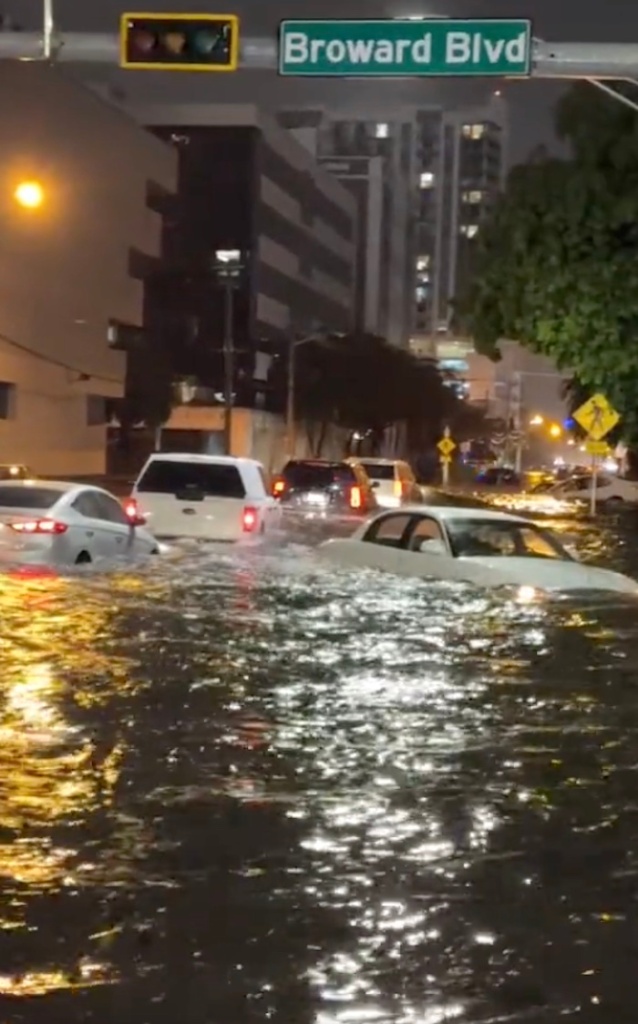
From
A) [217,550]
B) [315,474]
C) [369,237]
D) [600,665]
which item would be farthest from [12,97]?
[369,237]

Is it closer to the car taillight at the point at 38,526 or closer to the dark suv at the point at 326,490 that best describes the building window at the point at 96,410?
the dark suv at the point at 326,490

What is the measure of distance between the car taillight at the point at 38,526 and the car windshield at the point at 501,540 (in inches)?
186

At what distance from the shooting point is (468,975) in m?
5.86

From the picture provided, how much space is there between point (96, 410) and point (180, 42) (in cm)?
5216

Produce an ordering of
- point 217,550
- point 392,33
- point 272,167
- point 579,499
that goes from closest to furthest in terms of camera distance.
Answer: point 392,33
point 217,550
point 579,499
point 272,167

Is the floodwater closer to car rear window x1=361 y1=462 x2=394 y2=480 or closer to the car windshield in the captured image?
the car windshield

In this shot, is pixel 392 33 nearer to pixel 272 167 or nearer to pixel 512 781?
pixel 512 781

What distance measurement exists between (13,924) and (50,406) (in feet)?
185

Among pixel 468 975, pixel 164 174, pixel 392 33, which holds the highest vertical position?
pixel 164 174

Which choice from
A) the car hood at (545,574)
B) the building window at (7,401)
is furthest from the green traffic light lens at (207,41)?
the building window at (7,401)

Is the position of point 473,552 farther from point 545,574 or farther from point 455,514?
point 545,574

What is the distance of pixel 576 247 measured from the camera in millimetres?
21859

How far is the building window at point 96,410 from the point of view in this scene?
6644 cm

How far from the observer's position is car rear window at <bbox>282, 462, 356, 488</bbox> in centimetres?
3619
